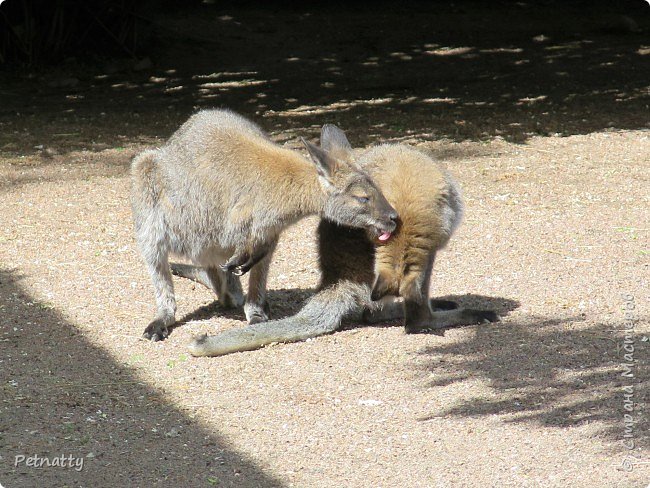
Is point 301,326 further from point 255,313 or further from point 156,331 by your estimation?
point 156,331

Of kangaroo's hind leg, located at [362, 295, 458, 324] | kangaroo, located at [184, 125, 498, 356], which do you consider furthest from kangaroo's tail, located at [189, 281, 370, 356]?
kangaroo's hind leg, located at [362, 295, 458, 324]

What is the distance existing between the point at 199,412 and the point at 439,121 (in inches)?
250

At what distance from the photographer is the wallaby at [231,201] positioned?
456cm

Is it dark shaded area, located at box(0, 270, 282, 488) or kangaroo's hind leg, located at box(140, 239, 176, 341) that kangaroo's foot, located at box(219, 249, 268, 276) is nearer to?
kangaroo's hind leg, located at box(140, 239, 176, 341)

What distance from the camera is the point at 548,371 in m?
4.23

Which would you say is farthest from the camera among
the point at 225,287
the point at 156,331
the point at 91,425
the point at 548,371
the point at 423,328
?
the point at 225,287

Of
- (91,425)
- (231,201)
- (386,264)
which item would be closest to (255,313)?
(231,201)

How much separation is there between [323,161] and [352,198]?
231mm

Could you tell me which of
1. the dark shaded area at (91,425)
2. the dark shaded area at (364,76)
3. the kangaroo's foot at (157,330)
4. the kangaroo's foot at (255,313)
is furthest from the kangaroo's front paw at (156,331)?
the dark shaded area at (364,76)

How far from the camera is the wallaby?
15.0 feet

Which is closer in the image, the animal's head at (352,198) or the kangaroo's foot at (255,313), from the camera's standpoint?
the animal's head at (352,198)

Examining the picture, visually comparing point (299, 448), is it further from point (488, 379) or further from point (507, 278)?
point (507, 278)

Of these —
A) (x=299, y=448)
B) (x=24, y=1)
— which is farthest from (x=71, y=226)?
(x=24, y=1)

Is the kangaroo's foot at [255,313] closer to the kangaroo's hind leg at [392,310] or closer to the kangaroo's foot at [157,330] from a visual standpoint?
the kangaroo's foot at [157,330]
